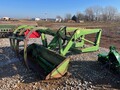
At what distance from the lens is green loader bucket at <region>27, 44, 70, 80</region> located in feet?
19.0

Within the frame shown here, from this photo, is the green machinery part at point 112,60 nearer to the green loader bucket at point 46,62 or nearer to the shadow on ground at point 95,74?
the shadow on ground at point 95,74

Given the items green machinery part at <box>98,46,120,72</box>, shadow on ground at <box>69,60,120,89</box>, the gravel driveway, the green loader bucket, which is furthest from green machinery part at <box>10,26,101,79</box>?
green machinery part at <box>98,46,120,72</box>

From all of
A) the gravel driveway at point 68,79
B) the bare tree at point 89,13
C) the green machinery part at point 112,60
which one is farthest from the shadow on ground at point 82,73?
the bare tree at point 89,13

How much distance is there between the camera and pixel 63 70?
19.3 ft

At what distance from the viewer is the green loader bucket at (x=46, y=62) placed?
19.0 feet

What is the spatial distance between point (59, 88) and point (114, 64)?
2135 mm

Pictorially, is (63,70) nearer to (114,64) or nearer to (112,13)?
(114,64)

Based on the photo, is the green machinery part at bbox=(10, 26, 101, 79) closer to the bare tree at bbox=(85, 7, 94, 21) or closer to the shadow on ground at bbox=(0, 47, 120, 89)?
the shadow on ground at bbox=(0, 47, 120, 89)

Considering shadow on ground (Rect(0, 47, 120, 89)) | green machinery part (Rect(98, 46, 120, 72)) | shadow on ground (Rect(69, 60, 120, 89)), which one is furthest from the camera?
green machinery part (Rect(98, 46, 120, 72))

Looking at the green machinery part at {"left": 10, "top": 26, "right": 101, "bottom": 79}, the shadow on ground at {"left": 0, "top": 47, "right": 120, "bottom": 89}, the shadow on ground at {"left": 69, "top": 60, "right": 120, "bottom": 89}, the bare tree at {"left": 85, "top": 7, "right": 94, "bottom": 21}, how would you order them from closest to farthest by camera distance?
the green machinery part at {"left": 10, "top": 26, "right": 101, "bottom": 79}
the shadow on ground at {"left": 69, "top": 60, "right": 120, "bottom": 89}
the shadow on ground at {"left": 0, "top": 47, "right": 120, "bottom": 89}
the bare tree at {"left": 85, "top": 7, "right": 94, "bottom": 21}

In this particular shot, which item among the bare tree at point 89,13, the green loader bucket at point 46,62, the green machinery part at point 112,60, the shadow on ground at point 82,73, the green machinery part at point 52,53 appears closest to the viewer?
the green loader bucket at point 46,62

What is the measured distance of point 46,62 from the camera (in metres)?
7.03

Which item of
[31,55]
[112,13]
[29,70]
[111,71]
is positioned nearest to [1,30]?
[31,55]

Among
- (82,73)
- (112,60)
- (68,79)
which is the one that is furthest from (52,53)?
(112,60)
